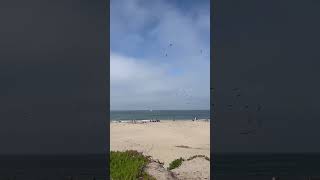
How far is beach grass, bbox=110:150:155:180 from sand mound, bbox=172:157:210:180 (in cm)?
268

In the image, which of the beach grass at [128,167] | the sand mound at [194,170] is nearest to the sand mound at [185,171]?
the sand mound at [194,170]

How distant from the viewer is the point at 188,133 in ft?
285

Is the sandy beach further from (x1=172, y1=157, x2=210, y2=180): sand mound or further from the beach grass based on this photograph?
the beach grass

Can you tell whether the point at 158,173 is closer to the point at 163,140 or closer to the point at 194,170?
the point at 194,170

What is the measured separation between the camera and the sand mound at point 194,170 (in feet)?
107

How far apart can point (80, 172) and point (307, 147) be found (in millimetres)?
30842

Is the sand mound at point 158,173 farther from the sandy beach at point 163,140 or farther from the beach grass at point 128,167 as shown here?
the sandy beach at point 163,140

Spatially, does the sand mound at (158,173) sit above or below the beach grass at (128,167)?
below

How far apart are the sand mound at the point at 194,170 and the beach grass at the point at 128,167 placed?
Result: 8.81ft

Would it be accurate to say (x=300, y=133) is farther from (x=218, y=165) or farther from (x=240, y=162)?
(x=218, y=165)

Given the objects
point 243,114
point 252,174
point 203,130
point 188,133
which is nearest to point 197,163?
point 252,174

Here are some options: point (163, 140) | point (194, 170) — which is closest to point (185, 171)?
point (194, 170)

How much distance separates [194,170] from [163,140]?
129 feet

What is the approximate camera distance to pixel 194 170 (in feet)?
114
